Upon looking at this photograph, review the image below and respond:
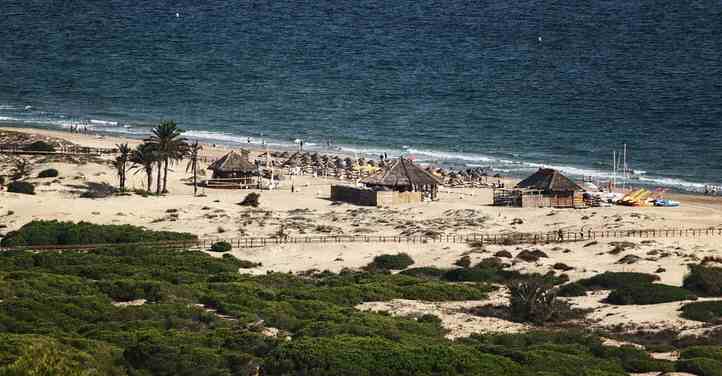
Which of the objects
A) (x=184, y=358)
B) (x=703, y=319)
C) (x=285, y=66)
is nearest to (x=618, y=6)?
(x=285, y=66)

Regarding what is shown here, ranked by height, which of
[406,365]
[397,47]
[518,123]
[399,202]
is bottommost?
[406,365]

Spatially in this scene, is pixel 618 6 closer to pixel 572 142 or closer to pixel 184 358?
pixel 572 142

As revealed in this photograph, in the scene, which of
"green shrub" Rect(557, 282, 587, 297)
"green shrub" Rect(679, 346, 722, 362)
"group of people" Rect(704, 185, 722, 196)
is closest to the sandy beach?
"green shrub" Rect(557, 282, 587, 297)

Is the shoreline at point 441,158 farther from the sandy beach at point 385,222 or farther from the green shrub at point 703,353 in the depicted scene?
the green shrub at point 703,353

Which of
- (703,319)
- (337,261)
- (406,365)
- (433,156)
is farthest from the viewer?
(433,156)

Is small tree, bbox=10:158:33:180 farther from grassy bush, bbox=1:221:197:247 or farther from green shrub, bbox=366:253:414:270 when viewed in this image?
green shrub, bbox=366:253:414:270

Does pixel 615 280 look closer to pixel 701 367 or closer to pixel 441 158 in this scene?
pixel 701 367

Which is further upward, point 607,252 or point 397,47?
point 397,47
